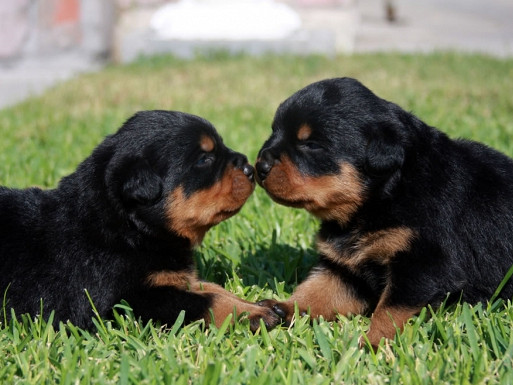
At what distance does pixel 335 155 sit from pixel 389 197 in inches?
11.2

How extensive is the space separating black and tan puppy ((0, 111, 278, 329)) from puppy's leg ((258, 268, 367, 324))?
0.24 meters

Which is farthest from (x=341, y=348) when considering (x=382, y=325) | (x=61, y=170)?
(x=61, y=170)

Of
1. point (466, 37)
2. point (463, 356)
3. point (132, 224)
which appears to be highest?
point (132, 224)

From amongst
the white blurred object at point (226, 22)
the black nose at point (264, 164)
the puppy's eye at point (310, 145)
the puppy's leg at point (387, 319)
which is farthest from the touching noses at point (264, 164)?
the white blurred object at point (226, 22)

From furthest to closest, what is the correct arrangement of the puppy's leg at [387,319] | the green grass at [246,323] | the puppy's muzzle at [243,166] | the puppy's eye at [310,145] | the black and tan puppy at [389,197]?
the puppy's muzzle at [243,166] < the puppy's eye at [310,145] < the black and tan puppy at [389,197] < the puppy's leg at [387,319] < the green grass at [246,323]

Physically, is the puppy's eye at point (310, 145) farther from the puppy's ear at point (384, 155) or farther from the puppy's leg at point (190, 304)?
the puppy's leg at point (190, 304)

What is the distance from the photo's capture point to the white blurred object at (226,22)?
1138 cm

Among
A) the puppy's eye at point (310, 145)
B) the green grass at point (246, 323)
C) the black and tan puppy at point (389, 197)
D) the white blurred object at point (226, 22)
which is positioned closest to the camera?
the green grass at point (246, 323)

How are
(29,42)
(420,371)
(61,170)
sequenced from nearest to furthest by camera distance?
(420,371), (61,170), (29,42)

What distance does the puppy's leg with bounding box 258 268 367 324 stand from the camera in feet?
11.4

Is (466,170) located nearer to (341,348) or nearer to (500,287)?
(500,287)

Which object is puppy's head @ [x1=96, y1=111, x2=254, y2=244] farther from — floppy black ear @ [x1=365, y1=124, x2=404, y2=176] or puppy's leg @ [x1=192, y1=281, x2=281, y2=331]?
floppy black ear @ [x1=365, y1=124, x2=404, y2=176]

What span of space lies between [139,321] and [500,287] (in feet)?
4.96

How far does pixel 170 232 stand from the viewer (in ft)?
10.9
